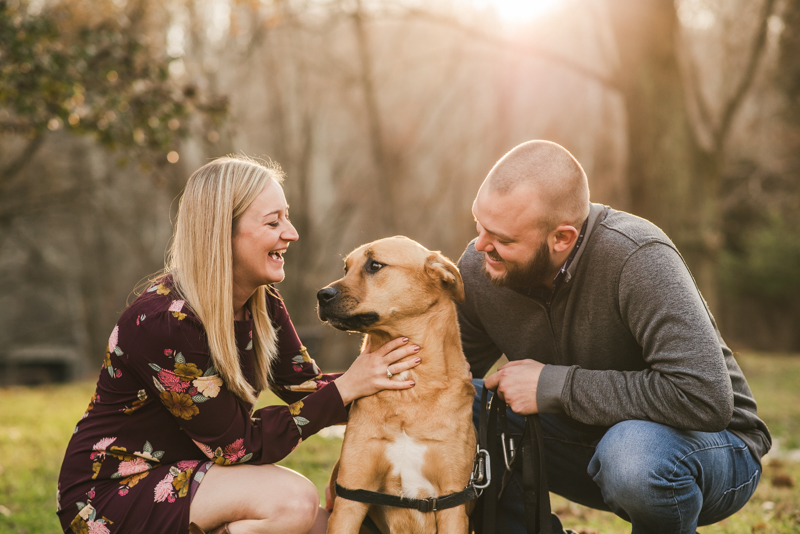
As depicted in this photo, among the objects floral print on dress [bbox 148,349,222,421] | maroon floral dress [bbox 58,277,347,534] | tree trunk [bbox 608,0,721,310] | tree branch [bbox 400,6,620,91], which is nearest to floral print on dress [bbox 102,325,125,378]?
maroon floral dress [bbox 58,277,347,534]

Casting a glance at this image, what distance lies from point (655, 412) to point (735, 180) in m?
16.8

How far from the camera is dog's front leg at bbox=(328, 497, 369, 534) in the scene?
2.54m

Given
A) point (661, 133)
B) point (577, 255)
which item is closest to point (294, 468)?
point (577, 255)

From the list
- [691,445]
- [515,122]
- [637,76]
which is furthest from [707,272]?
[691,445]

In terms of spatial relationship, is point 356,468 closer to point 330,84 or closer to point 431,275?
point 431,275

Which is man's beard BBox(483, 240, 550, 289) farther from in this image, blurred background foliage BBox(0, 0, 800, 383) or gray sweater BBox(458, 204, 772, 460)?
blurred background foliage BBox(0, 0, 800, 383)

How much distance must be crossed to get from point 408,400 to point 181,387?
0.90m

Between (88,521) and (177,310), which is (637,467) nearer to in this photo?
(177,310)

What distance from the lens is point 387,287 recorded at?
113 inches

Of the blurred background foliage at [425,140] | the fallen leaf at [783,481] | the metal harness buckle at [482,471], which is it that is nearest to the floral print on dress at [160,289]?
the metal harness buckle at [482,471]

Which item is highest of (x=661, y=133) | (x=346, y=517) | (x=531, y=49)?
(x=531, y=49)

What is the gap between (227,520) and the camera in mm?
2447

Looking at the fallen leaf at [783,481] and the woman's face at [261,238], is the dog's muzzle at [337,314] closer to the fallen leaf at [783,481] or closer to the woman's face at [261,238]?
the woman's face at [261,238]

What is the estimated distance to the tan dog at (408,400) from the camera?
8.54ft
